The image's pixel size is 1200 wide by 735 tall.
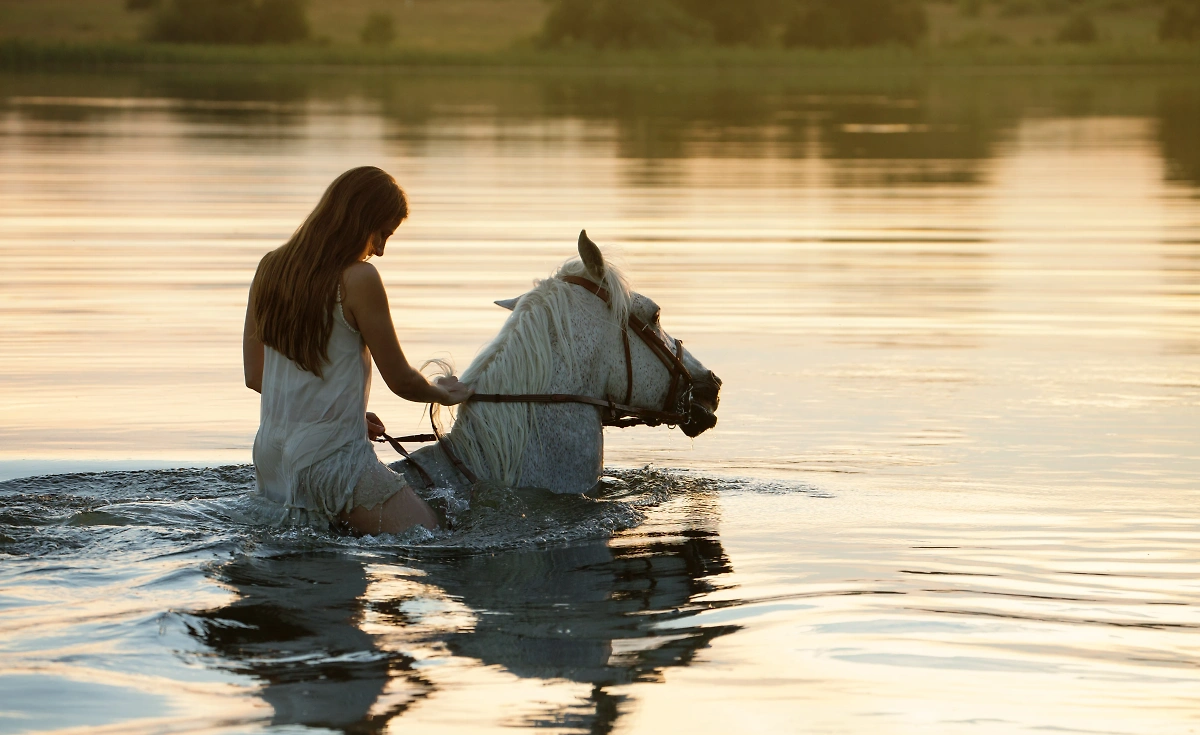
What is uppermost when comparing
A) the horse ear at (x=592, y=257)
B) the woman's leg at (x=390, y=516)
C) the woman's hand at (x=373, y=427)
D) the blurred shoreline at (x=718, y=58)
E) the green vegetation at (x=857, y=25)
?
the green vegetation at (x=857, y=25)

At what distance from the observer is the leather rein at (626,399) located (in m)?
6.34

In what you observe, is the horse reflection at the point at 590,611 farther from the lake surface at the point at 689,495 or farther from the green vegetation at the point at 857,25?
the green vegetation at the point at 857,25

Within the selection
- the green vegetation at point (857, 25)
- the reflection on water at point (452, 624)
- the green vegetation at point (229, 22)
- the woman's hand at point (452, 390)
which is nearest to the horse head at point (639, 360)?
the woman's hand at point (452, 390)

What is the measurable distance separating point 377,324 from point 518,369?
786mm

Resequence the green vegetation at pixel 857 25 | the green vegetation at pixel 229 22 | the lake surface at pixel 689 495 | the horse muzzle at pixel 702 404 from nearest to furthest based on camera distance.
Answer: the lake surface at pixel 689 495 → the horse muzzle at pixel 702 404 → the green vegetation at pixel 229 22 → the green vegetation at pixel 857 25

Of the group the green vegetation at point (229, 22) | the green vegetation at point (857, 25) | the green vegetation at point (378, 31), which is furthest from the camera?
the green vegetation at point (378, 31)

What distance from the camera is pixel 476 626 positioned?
5.16m

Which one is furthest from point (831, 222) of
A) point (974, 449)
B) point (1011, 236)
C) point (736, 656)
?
point (736, 656)

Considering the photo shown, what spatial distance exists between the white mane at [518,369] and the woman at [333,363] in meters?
0.22

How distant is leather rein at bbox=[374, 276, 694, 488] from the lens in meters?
6.34

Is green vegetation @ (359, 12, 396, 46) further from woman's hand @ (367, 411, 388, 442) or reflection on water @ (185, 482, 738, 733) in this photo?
reflection on water @ (185, 482, 738, 733)

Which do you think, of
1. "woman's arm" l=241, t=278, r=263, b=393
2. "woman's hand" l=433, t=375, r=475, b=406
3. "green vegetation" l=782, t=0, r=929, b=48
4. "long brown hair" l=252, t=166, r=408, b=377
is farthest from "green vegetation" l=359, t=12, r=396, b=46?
"long brown hair" l=252, t=166, r=408, b=377

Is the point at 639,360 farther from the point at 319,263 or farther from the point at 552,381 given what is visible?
the point at 319,263

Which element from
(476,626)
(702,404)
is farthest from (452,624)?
(702,404)
